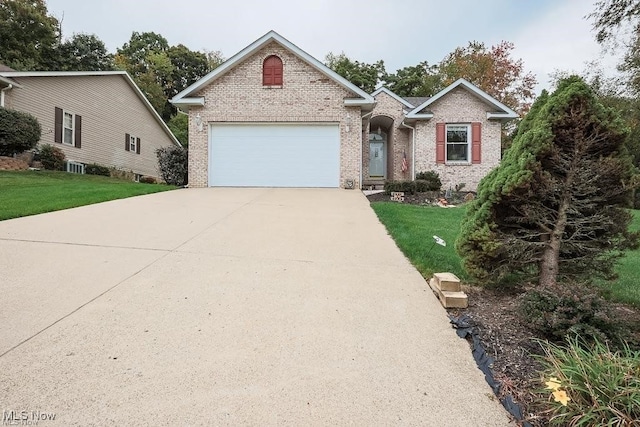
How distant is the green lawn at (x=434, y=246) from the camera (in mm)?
4027

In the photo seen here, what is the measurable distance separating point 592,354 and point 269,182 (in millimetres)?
11171

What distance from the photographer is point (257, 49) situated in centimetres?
1287

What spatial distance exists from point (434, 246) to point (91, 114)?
19221mm

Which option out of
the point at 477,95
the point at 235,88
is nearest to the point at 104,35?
the point at 235,88

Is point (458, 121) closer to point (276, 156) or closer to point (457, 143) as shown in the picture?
point (457, 143)

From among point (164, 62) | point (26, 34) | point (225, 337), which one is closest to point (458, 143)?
point (225, 337)

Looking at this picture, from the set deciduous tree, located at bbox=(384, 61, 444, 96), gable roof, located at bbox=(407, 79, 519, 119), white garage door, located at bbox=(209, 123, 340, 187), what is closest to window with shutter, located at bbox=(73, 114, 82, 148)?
white garage door, located at bbox=(209, 123, 340, 187)

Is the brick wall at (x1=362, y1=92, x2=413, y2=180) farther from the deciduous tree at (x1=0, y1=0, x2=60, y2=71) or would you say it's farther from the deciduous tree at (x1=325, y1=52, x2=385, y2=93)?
the deciduous tree at (x1=0, y1=0, x2=60, y2=71)

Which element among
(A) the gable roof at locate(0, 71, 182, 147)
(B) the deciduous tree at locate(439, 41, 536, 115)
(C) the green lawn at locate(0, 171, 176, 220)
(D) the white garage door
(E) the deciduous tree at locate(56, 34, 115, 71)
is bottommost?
(C) the green lawn at locate(0, 171, 176, 220)

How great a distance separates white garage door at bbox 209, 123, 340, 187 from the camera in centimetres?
1257

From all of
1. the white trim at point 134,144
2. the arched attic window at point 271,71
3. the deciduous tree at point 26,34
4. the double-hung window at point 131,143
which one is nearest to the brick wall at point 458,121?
the arched attic window at point 271,71

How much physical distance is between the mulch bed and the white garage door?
944 centimetres

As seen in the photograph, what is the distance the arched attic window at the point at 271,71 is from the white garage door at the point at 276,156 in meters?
1.66

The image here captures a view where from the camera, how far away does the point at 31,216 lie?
21.4 ft
